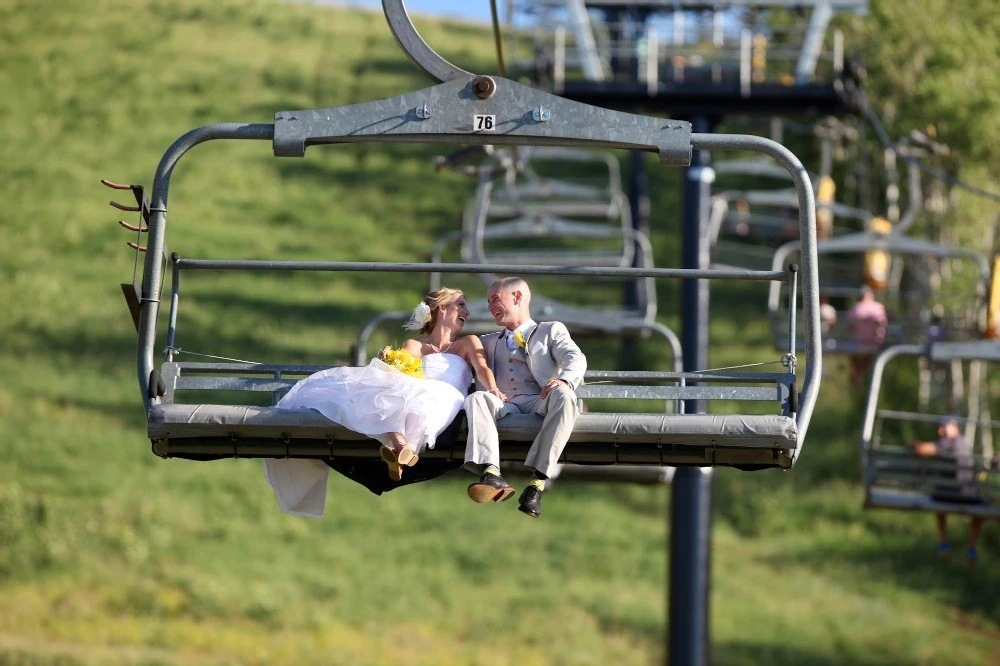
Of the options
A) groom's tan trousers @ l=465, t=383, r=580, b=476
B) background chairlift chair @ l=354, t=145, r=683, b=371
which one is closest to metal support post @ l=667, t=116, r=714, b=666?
background chairlift chair @ l=354, t=145, r=683, b=371

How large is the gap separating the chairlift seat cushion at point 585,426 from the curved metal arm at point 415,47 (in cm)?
118

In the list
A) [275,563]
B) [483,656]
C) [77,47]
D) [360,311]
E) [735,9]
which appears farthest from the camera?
[77,47]

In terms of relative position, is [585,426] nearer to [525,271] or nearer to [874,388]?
[525,271]

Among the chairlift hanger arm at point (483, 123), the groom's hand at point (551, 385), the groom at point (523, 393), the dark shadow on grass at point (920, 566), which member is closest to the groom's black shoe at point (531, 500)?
the groom at point (523, 393)

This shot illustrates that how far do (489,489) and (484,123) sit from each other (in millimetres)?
1206

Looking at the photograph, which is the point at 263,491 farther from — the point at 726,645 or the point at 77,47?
the point at 77,47

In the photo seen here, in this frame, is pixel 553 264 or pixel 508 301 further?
pixel 553 264

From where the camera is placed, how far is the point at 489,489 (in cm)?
604

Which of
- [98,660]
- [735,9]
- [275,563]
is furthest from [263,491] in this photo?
[735,9]

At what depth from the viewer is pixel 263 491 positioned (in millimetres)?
21875

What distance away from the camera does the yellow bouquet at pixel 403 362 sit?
6.49 m

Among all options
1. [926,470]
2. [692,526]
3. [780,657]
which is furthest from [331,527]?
[926,470]

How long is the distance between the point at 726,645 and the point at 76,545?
712cm

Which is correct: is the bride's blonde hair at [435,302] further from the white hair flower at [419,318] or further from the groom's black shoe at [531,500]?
the groom's black shoe at [531,500]
